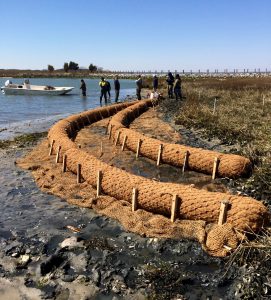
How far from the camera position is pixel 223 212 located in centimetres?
728

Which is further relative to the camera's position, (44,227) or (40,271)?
(44,227)

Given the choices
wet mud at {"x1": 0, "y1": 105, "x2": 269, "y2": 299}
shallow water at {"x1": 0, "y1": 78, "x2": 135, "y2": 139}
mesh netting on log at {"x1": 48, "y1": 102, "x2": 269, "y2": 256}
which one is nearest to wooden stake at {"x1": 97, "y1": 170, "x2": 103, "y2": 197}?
mesh netting on log at {"x1": 48, "y1": 102, "x2": 269, "y2": 256}

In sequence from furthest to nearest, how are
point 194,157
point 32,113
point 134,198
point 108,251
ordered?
point 32,113
point 194,157
point 134,198
point 108,251

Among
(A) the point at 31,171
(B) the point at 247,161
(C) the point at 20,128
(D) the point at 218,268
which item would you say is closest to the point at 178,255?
(D) the point at 218,268

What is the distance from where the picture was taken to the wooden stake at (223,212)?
23.7ft

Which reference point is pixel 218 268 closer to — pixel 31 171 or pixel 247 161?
pixel 247 161

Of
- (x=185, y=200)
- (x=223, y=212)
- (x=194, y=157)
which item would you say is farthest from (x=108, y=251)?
(x=194, y=157)

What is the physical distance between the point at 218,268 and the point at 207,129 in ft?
36.7

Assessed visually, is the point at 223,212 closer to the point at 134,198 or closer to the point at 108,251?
the point at 134,198

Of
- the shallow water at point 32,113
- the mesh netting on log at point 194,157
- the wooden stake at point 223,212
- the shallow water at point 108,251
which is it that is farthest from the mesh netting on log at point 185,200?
the shallow water at point 32,113

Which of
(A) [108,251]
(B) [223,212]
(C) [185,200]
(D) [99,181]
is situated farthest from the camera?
(D) [99,181]

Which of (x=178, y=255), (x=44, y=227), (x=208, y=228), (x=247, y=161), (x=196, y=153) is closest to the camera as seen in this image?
(x=178, y=255)

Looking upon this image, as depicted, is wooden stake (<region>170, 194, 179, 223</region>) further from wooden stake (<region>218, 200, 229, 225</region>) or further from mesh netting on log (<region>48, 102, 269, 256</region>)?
wooden stake (<region>218, 200, 229, 225</region>)

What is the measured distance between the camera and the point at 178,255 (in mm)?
6855
